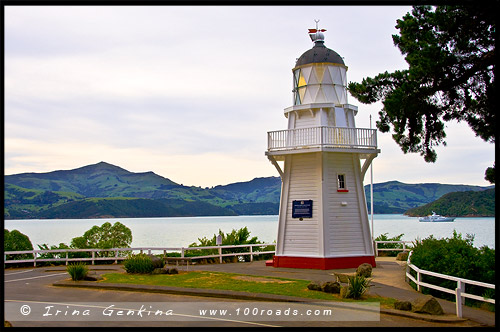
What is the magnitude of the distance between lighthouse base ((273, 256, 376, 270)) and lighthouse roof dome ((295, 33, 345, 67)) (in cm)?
905

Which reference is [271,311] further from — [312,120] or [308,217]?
[312,120]

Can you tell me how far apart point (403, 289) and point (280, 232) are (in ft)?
28.7

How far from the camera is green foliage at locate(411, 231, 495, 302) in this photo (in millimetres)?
15438

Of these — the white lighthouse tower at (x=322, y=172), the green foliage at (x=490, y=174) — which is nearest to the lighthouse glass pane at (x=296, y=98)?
the white lighthouse tower at (x=322, y=172)

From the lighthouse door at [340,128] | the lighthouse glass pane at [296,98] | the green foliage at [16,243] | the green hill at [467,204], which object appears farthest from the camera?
the green hill at [467,204]

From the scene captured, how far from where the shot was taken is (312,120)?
84.2ft

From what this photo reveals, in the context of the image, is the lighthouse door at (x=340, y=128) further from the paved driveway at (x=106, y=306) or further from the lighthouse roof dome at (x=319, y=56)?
the paved driveway at (x=106, y=306)

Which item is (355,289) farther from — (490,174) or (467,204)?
(467,204)

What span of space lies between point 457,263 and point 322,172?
366 inches

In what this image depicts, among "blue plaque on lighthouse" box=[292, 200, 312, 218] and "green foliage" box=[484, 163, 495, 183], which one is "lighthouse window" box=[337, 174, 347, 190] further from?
"green foliage" box=[484, 163, 495, 183]

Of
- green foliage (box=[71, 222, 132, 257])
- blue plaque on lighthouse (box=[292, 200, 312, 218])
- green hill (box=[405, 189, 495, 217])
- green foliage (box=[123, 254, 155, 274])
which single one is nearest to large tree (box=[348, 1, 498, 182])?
blue plaque on lighthouse (box=[292, 200, 312, 218])

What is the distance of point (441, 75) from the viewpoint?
15.5 metres

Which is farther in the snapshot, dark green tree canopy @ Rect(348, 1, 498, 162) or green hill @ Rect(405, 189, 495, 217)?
green hill @ Rect(405, 189, 495, 217)

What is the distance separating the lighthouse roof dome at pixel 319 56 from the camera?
85.7 ft
